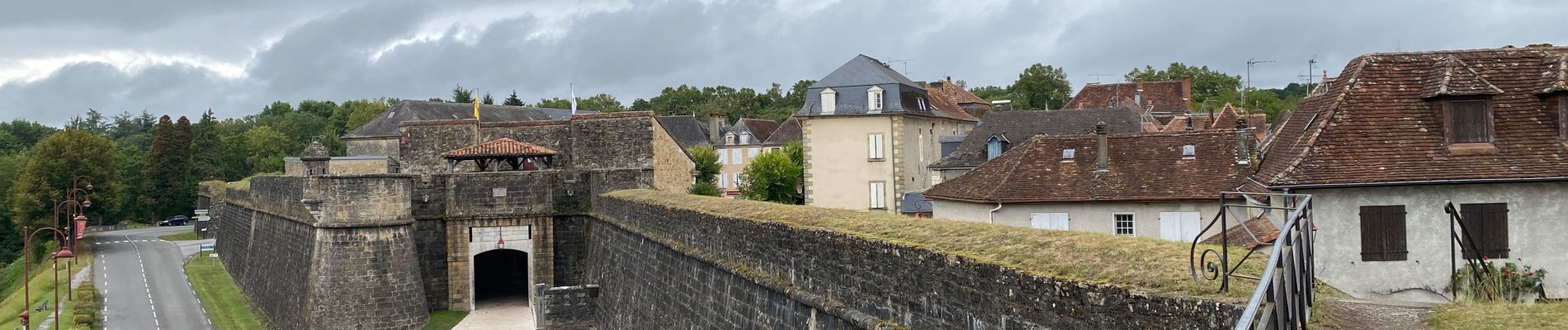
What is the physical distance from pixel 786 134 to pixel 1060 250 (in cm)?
6125

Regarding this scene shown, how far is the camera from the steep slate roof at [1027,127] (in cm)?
3647

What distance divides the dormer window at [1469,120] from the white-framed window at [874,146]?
26.9 metres

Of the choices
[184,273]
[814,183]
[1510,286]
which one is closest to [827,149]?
[814,183]

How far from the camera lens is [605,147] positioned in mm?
27859

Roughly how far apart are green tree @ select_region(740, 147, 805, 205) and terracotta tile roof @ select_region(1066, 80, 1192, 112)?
56.1ft

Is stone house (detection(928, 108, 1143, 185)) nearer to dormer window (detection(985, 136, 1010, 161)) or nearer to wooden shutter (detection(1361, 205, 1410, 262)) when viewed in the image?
dormer window (detection(985, 136, 1010, 161))

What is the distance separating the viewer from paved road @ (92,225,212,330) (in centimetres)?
3375

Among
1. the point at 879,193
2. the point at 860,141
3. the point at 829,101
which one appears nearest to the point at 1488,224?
the point at 879,193

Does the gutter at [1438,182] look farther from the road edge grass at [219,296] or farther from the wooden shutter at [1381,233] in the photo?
the road edge grass at [219,296]

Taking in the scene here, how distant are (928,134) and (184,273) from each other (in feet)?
91.5

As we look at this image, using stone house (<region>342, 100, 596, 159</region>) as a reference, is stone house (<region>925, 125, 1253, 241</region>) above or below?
below

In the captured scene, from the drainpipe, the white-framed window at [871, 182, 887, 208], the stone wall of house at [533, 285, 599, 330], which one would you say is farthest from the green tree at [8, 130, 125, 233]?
the drainpipe

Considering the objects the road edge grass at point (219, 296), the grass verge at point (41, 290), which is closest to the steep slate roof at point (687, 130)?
the road edge grass at point (219, 296)

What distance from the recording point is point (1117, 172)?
76.1 feet
